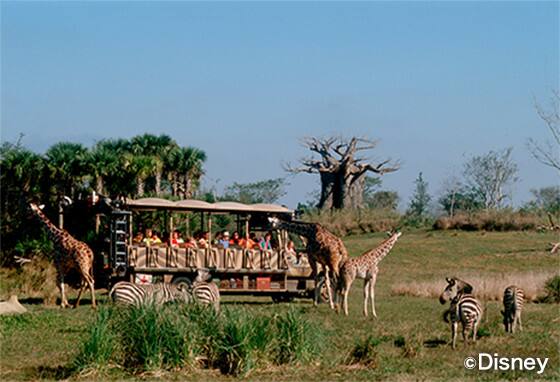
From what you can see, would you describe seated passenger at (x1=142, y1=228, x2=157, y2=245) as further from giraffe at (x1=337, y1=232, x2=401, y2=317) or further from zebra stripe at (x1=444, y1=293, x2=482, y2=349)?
zebra stripe at (x1=444, y1=293, x2=482, y2=349)

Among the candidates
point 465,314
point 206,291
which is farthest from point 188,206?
point 465,314

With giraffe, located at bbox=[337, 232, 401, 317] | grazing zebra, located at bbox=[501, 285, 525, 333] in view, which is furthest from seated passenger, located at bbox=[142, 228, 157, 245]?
grazing zebra, located at bbox=[501, 285, 525, 333]

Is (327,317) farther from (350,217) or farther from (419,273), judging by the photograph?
(350,217)

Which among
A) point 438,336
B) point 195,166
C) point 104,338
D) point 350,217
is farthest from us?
point 350,217

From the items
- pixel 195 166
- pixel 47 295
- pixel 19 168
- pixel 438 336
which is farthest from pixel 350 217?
pixel 438 336

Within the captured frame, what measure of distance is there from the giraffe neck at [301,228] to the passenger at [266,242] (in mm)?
822

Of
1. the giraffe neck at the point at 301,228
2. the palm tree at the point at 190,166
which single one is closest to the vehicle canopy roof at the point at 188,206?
the giraffe neck at the point at 301,228

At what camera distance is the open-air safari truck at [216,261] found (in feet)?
80.7

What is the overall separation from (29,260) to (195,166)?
15.1 m

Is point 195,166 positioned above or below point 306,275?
above

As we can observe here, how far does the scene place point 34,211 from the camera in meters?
25.6

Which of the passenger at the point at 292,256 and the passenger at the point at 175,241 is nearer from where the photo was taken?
the passenger at the point at 175,241

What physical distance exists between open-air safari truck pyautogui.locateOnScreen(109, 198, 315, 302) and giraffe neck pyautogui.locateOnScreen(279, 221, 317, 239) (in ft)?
2.39

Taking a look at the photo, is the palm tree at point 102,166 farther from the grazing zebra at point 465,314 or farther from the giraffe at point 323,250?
the grazing zebra at point 465,314
